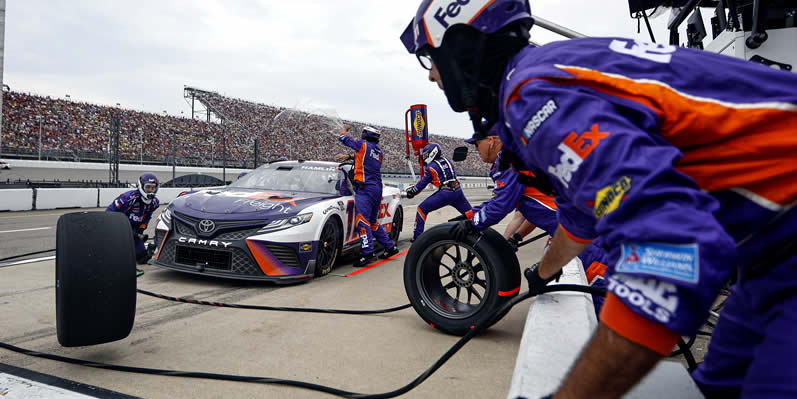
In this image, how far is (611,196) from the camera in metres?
0.90

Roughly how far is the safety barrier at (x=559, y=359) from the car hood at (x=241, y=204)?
373cm

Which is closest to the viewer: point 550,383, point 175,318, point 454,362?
point 550,383

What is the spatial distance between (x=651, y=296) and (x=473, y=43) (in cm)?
91

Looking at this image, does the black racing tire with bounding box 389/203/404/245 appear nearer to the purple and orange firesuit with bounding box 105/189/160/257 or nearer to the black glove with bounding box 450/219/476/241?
the purple and orange firesuit with bounding box 105/189/160/257

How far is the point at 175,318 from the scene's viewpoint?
3691 millimetres

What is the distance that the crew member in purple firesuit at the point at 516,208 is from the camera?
10.8 ft

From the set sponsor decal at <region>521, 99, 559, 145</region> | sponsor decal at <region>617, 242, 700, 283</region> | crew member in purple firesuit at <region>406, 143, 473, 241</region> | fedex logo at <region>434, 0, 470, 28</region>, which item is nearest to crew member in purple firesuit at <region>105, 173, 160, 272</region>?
crew member in purple firesuit at <region>406, 143, 473, 241</region>

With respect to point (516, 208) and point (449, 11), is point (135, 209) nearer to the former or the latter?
point (516, 208)

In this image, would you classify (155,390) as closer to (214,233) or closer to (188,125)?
(214,233)

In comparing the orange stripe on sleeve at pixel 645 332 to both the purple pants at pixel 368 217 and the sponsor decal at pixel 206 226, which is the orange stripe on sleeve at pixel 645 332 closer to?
the sponsor decal at pixel 206 226

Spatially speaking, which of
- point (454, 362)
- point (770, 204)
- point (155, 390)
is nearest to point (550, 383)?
point (770, 204)

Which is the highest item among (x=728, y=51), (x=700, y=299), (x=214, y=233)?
(x=728, y=51)

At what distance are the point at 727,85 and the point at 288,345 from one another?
279 cm

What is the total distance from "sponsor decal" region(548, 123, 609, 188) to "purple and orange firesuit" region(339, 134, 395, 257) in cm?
541
